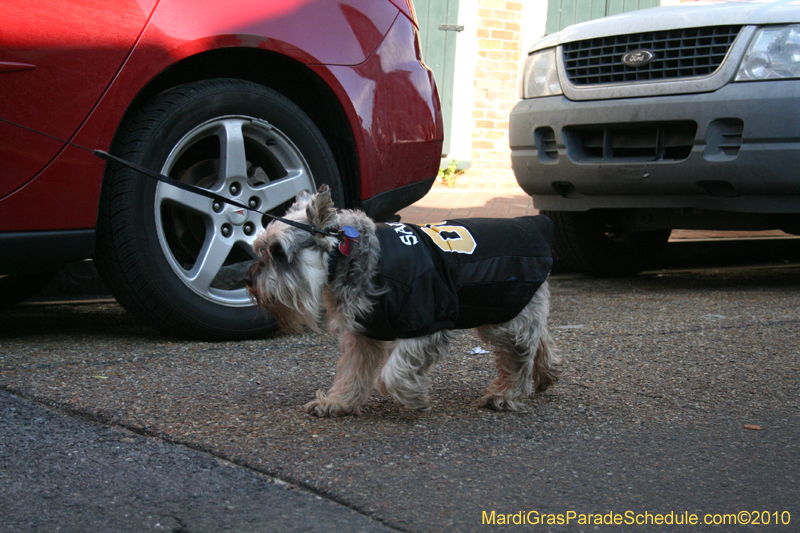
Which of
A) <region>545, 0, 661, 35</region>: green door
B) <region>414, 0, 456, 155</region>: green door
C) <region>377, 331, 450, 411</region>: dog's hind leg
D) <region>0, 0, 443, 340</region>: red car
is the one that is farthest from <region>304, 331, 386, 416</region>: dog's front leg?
<region>545, 0, 661, 35</region>: green door

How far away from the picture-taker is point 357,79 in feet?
13.1

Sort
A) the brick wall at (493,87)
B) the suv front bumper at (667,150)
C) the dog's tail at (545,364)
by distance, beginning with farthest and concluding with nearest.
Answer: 1. the brick wall at (493,87)
2. the suv front bumper at (667,150)
3. the dog's tail at (545,364)

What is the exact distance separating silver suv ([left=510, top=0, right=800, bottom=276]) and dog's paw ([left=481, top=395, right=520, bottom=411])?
8.41 feet

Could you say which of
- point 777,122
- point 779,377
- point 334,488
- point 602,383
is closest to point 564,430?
point 602,383

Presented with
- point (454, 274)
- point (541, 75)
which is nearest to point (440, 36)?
point (541, 75)

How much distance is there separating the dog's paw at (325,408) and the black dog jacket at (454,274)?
0.28 m

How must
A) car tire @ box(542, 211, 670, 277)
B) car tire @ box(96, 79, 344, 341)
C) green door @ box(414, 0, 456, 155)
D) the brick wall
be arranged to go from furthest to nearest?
the brick wall → green door @ box(414, 0, 456, 155) → car tire @ box(542, 211, 670, 277) → car tire @ box(96, 79, 344, 341)

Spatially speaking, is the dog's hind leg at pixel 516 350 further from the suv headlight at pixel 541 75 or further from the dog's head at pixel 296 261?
the suv headlight at pixel 541 75

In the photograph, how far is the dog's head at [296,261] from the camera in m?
2.80

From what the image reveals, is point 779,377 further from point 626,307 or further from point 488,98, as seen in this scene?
point 488,98

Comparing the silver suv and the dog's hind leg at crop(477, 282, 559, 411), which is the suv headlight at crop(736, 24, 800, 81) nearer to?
the silver suv

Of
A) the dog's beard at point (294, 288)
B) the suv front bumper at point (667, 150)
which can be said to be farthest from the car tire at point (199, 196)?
the suv front bumper at point (667, 150)

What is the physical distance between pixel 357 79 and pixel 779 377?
Result: 230cm

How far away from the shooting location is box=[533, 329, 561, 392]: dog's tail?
3.22 m
